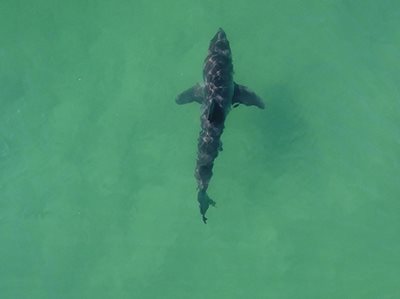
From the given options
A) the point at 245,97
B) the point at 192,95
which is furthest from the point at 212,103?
the point at 245,97

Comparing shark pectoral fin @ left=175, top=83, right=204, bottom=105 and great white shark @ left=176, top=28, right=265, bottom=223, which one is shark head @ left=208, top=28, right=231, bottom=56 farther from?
shark pectoral fin @ left=175, top=83, right=204, bottom=105

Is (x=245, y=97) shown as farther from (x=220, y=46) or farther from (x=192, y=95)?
(x=220, y=46)

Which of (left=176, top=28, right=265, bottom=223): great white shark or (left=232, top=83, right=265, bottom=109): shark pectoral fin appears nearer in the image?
(left=176, top=28, right=265, bottom=223): great white shark

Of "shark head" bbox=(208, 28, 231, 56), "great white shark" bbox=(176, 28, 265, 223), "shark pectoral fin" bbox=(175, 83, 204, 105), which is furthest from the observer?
"shark pectoral fin" bbox=(175, 83, 204, 105)

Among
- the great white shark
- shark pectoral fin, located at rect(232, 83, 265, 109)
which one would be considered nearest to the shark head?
the great white shark

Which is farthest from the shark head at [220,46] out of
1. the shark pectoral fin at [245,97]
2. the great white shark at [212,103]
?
the shark pectoral fin at [245,97]

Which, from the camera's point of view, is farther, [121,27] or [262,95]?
[121,27]

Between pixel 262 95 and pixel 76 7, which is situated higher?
pixel 76 7

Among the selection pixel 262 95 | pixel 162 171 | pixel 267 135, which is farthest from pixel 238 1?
pixel 162 171

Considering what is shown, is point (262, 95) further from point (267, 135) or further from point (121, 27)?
point (121, 27)

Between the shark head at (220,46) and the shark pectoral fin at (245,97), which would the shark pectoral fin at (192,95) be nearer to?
the shark pectoral fin at (245,97)
